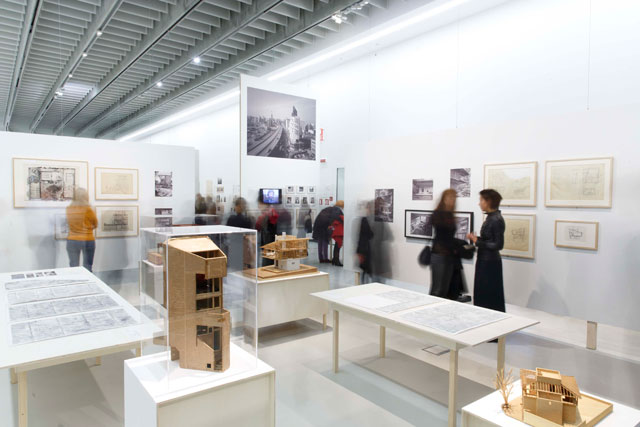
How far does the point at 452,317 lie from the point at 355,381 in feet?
3.66

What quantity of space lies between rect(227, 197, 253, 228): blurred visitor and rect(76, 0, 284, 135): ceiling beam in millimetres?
2696

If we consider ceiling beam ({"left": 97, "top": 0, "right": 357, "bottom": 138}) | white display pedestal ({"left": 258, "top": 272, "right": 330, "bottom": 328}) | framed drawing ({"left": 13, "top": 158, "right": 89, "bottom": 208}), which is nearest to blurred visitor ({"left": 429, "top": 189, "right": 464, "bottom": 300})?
white display pedestal ({"left": 258, "top": 272, "right": 330, "bottom": 328})

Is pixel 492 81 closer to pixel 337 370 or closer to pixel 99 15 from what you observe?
pixel 337 370

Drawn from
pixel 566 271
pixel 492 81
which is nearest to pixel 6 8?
pixel 492 81

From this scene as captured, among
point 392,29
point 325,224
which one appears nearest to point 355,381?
point 325,224

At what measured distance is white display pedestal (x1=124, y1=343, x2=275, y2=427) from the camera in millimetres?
1774

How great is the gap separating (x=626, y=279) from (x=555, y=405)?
3163 mm

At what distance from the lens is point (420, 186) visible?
593 centimetres

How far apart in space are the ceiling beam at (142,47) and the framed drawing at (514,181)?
4.49m

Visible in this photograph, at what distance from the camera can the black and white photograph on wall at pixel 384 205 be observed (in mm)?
6426

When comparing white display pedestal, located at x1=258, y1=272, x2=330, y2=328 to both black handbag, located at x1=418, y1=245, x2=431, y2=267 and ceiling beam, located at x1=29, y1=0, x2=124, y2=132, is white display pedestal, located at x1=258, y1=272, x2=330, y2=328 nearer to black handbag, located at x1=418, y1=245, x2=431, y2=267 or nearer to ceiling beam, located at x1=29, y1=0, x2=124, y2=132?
black handbag, located at x1=418, y1=245, x2=431, y2=267

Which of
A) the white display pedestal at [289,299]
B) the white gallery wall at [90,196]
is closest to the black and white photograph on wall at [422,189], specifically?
the white display pedestal at [289,299]

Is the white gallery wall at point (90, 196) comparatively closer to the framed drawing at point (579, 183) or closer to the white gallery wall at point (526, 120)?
the white gallery wall at point (526, 120)

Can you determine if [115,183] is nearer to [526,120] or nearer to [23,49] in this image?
[23,49]
